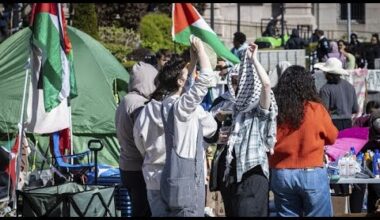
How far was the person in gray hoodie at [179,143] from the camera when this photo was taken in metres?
7.57

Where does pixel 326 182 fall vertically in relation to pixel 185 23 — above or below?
below

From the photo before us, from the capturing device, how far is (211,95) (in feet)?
50.1

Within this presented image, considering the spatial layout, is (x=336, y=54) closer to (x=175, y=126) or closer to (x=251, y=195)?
(x=251, y=195)

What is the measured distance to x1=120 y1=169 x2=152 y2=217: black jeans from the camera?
347 inches

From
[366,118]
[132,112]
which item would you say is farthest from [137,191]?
[366,118]

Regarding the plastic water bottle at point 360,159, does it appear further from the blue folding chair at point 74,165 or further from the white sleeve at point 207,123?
the blue folding chair at point 74,165

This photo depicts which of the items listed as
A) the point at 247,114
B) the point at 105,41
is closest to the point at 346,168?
the point at 247,114

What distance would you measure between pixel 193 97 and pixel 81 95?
674cm

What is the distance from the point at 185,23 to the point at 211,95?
12.0 ft

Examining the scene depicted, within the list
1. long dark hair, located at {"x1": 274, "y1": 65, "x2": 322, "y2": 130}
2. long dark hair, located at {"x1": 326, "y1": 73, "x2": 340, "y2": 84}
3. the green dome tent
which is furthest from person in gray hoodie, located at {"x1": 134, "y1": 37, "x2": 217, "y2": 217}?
the green dome tent

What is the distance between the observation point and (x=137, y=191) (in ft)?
29.2

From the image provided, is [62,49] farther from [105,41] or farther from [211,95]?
[105,41]

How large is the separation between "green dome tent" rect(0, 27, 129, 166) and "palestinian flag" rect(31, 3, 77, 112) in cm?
224

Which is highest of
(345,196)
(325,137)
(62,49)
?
(62,49)
